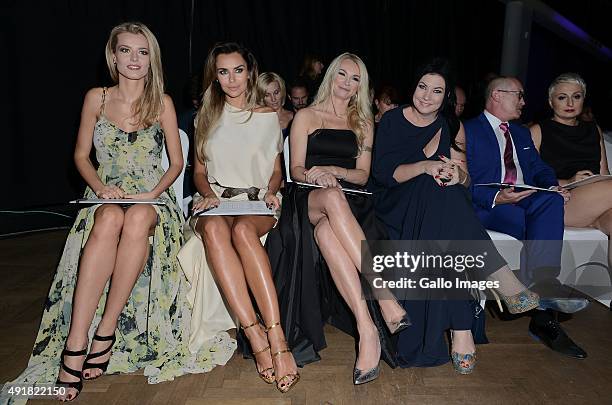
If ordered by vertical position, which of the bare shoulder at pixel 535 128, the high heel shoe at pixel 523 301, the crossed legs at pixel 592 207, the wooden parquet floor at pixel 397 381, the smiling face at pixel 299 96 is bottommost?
the wooden parquet floor at pixel 397 381

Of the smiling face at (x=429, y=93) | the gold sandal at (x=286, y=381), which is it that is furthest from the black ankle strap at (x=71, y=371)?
the smiling face at (x=429, y=93)

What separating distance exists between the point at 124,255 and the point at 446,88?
1.67 m

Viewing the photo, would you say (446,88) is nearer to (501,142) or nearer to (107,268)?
(501,142)

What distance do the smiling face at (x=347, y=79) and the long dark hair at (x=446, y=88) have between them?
0.29 meters

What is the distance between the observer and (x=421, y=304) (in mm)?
2480

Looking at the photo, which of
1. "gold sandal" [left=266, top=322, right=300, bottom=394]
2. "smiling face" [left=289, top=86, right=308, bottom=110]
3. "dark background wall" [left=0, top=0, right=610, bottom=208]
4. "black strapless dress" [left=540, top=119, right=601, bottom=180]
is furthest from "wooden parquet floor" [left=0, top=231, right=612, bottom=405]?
"dark background wall" [left=0, top=0, right=610, bottom=208]

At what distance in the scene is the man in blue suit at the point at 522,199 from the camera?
2.74m

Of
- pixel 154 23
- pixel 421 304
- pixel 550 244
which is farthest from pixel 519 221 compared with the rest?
pixel 154 23

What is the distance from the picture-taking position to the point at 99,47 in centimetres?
Result: 493

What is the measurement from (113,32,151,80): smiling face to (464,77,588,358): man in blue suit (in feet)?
5.75

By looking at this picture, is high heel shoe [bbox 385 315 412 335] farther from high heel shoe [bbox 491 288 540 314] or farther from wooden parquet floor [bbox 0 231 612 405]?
high heel shoe [bbox 491 288 540 314]

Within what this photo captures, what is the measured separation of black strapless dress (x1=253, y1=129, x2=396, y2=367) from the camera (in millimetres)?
2508

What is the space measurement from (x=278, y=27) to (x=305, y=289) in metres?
4.23

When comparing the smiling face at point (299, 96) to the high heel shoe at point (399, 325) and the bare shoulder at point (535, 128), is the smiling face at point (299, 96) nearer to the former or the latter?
the bare shoulder at point (535, 128)
